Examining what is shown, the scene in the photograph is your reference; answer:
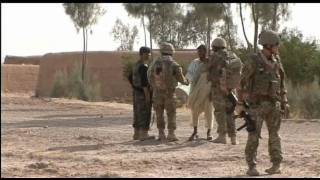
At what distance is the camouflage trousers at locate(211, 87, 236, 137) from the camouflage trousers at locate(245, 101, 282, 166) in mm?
2806

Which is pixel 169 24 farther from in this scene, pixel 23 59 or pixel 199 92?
pixel 199 92

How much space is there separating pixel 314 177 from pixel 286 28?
24.5 meters

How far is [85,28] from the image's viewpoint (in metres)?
46.6

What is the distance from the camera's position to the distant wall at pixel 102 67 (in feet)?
144

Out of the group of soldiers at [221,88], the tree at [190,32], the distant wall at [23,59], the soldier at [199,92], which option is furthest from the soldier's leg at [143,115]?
the distant wall at [23,59]

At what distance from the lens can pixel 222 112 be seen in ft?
35.7

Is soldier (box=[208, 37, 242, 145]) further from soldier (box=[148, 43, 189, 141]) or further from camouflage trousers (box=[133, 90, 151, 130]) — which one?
camouflage trousers (box=[133, 90, 151, 130])

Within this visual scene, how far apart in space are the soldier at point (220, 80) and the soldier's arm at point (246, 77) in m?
2.58

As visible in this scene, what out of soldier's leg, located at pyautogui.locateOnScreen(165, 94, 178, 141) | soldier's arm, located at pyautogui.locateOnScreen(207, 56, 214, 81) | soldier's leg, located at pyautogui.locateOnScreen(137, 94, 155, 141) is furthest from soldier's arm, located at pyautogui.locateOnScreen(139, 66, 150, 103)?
soldier's arm, located at pyautogui.locateOnScreen(207, 56, 214, 81)

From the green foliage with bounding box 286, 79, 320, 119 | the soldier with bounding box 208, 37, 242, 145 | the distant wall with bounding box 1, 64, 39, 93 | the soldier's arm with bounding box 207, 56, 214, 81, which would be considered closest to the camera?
the soldier with bounding box 208, 37, 242, 145

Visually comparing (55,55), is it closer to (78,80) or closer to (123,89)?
(123,89)

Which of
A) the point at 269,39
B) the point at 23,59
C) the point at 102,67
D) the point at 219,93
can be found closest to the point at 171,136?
the point at 219,93

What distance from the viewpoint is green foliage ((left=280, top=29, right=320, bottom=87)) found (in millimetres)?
26812

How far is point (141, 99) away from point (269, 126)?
163 inches
